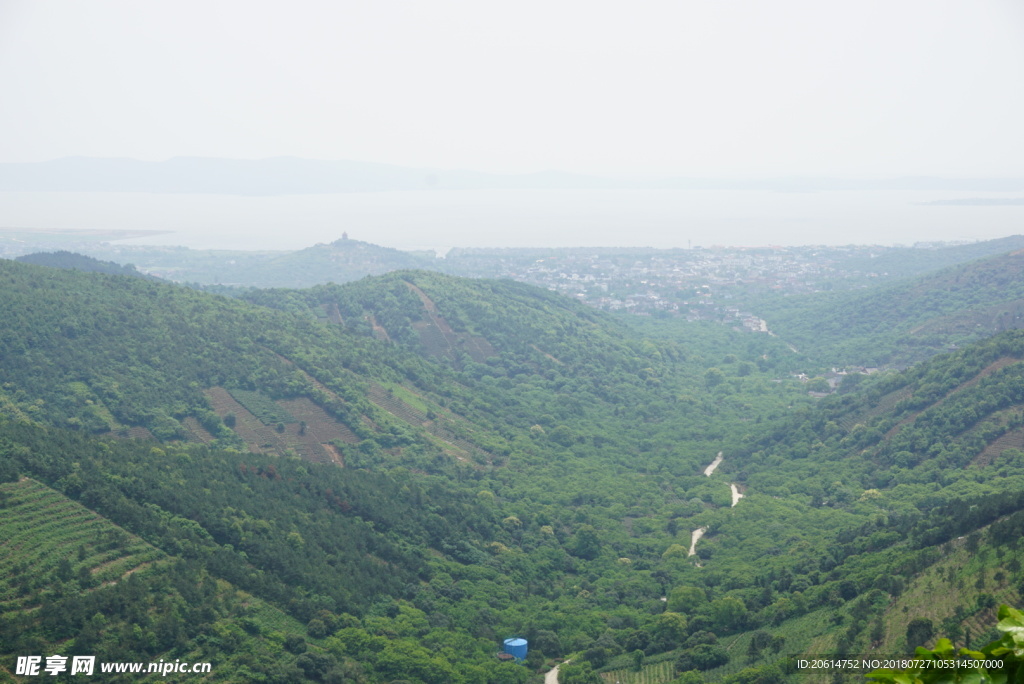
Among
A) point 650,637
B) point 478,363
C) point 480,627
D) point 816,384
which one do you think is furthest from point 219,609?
point 816,384

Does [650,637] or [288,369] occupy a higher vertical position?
[288,369]

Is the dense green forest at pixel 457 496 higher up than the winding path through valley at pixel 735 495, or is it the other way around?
the dense green forest at pixel 457 496

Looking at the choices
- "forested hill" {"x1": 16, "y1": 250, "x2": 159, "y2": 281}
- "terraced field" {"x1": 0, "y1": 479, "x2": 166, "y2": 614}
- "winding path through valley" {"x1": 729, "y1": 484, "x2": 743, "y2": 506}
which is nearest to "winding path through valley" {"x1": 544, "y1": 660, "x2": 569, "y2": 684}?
"terraced field" {"x1": 0, "y1": 479, "x2": 166, "y2": 614}

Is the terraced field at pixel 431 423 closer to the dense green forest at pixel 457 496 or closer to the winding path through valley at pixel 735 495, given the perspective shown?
the dense green forest at pixel 457 496

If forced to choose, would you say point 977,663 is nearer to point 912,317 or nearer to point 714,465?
point 714,465

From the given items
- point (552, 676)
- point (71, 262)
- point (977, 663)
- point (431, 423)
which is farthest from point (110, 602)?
point (71, 262)

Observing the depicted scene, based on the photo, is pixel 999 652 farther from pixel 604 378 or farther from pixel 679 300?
pixel 679 300

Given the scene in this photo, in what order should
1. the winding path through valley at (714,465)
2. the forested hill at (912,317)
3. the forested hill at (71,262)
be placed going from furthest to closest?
the forested hill at (71,262)
the forested hill at (912,317)
the winding path through valley at (714,465)

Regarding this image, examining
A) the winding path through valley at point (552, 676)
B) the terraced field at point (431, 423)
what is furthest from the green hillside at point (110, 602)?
the terraced field at point (431, 423)
